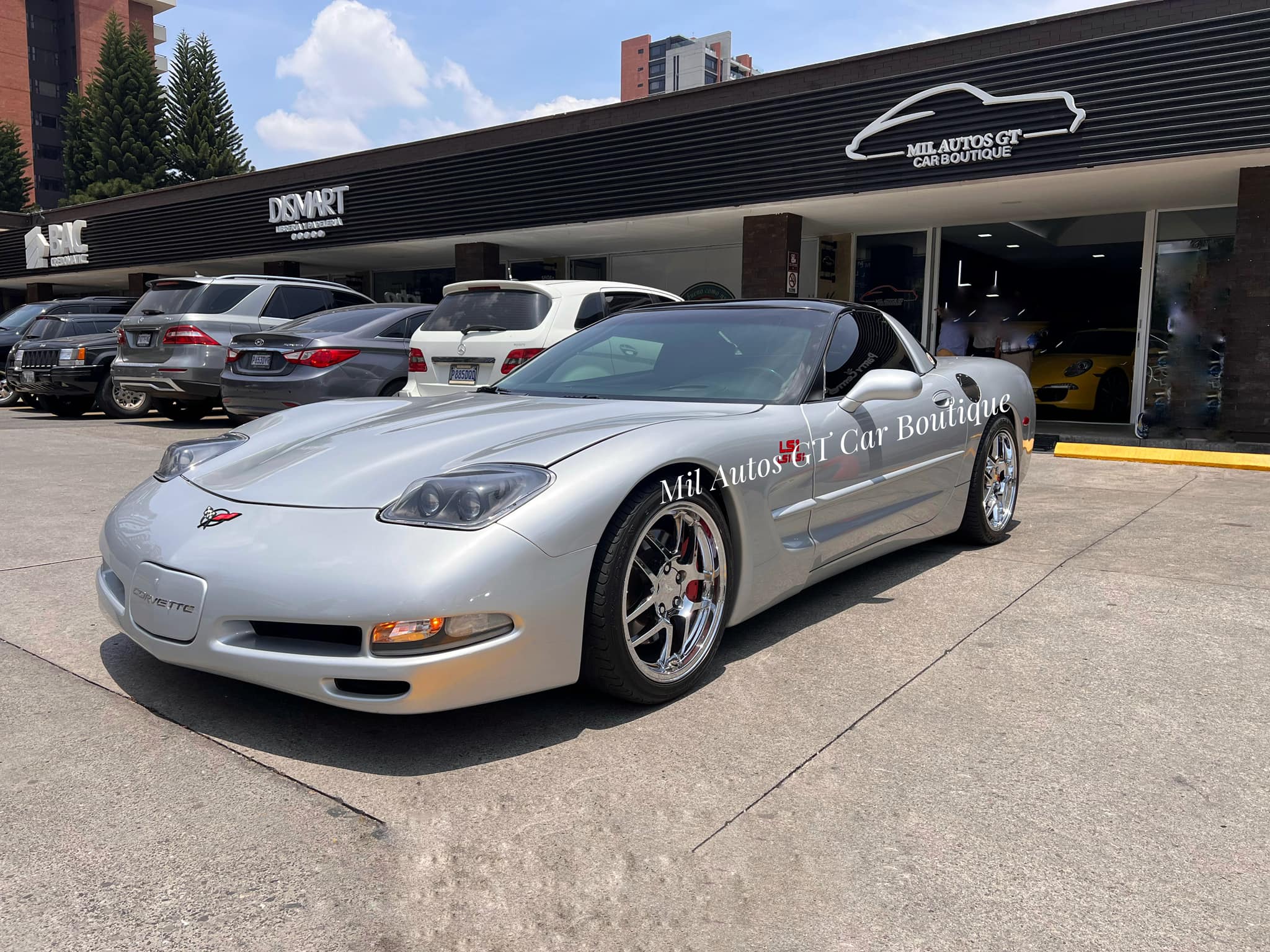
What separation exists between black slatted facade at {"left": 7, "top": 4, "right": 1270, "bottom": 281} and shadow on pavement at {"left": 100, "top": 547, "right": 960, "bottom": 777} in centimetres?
903

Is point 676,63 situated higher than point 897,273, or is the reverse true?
point 676,63

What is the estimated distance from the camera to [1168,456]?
9.18 m

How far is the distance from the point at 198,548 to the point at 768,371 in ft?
6.85

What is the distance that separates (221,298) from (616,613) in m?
9.57

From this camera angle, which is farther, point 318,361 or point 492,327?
point 318,361

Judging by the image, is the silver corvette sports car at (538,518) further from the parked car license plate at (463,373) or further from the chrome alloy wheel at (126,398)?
the chrome alloy wheel at (126,398)

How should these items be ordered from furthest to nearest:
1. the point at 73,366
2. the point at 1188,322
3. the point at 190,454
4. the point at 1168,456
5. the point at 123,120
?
1. the point at 123,120
2. the point at 73,366
3. the point at 1188,322
4. the point at 1168,456
5. the point at 190,454

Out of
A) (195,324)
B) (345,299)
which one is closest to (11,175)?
(345,299)

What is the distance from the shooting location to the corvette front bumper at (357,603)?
231 centimetres

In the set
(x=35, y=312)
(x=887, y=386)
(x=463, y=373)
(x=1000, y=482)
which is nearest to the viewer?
(x=887, y=386)

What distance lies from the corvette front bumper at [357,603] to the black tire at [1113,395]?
40.1 feet

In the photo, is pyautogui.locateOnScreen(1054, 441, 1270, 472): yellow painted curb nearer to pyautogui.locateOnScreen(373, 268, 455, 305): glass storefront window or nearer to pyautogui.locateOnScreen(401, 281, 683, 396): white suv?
pyautogui.locateOnScreen(401, 281, 683, 396): white suv

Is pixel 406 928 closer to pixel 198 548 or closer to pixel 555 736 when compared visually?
pixel 555 736

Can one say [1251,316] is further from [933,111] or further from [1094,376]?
[933,111]
